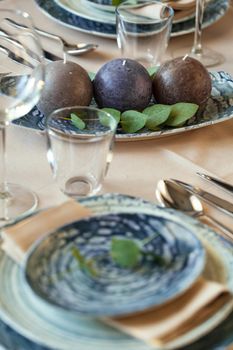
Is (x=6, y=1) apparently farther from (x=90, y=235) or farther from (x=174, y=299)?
(x=174, y=299)

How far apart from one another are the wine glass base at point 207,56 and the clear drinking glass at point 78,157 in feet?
1.44

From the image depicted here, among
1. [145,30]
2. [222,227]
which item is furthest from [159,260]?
[145,30]

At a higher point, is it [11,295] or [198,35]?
[11,295]

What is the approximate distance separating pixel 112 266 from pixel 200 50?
79 centimetres

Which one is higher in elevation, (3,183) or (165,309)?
(165,309)

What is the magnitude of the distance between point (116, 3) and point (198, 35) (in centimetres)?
16

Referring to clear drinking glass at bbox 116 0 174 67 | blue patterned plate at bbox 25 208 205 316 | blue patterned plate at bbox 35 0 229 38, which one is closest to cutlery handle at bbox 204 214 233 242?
blue patterned plate at bbox 25 208 205 316

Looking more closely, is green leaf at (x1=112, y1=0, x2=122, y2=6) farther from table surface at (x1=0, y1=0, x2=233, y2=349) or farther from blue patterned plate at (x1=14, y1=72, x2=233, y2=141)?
table surface at (x1=0, y1=0, x2=233, y2=349)

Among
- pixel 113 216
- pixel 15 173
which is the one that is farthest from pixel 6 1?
pixel 113 216

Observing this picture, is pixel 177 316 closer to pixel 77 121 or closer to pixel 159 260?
pixel 159 260

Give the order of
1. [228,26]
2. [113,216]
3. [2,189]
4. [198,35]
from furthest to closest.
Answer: [228,26] < [198,35] < [2,189] < [113,216]

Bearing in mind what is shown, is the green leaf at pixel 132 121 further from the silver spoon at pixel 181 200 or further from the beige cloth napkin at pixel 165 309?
the beige cloth napkin at pixel 165 309

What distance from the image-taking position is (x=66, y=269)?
2.26 ft

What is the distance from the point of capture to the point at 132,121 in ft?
3.48
